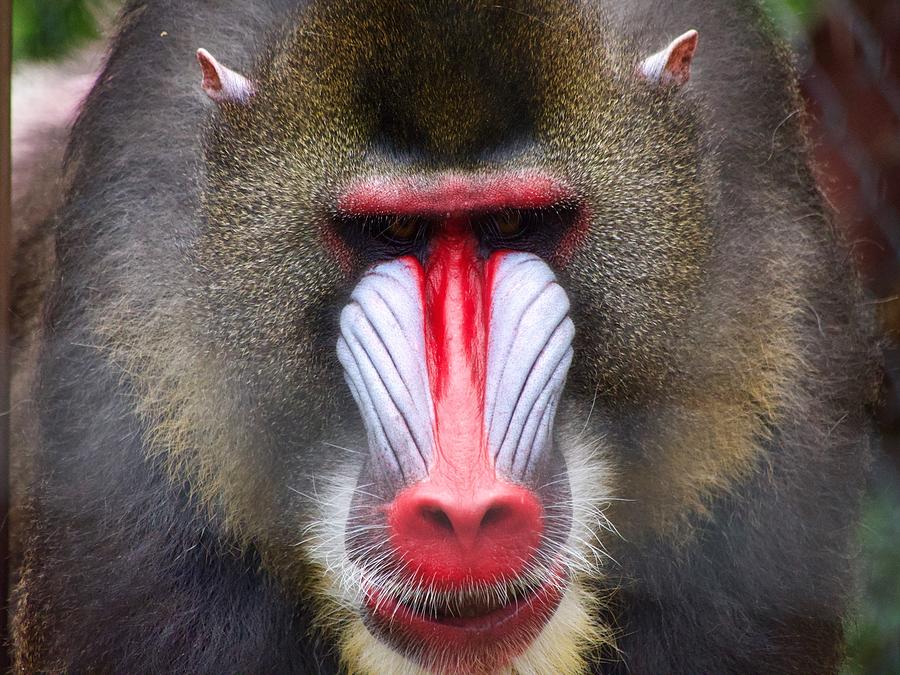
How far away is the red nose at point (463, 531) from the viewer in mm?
2021

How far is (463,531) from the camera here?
6.64 feet

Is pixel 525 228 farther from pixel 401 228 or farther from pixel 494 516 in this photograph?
pixel 494 516

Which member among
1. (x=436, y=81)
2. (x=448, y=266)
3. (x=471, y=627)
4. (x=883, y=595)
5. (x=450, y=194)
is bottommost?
(x=883, y=595)

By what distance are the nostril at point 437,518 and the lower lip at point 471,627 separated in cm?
24

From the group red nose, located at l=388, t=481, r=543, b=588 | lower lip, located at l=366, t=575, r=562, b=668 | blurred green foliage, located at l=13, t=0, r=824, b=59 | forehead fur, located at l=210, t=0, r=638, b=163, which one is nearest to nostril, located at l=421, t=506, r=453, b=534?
red nose, located at l=388, t=481, r=543, b=588

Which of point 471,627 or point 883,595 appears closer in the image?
point 471,627

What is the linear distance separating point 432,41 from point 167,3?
765 mm

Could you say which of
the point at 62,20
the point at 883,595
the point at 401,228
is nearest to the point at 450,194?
the point at 401,228

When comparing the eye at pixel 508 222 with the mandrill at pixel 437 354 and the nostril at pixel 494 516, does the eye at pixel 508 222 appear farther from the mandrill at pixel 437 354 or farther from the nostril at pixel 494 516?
the nostril at pixel 494 516

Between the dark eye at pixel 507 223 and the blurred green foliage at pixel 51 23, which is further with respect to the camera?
the blurred green foliage at pixel 51 23

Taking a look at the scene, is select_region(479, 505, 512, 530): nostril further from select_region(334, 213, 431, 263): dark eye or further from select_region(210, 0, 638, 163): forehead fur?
select_region(210, 0, 638, 163): forehead fur

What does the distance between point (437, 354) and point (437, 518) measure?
11.7 inches

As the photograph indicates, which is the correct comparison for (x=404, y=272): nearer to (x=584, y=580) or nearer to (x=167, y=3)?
(x=584, y=580)

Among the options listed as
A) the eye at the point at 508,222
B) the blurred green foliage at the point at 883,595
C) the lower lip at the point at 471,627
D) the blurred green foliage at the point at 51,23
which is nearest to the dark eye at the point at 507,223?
the eye at the point at 508,222
